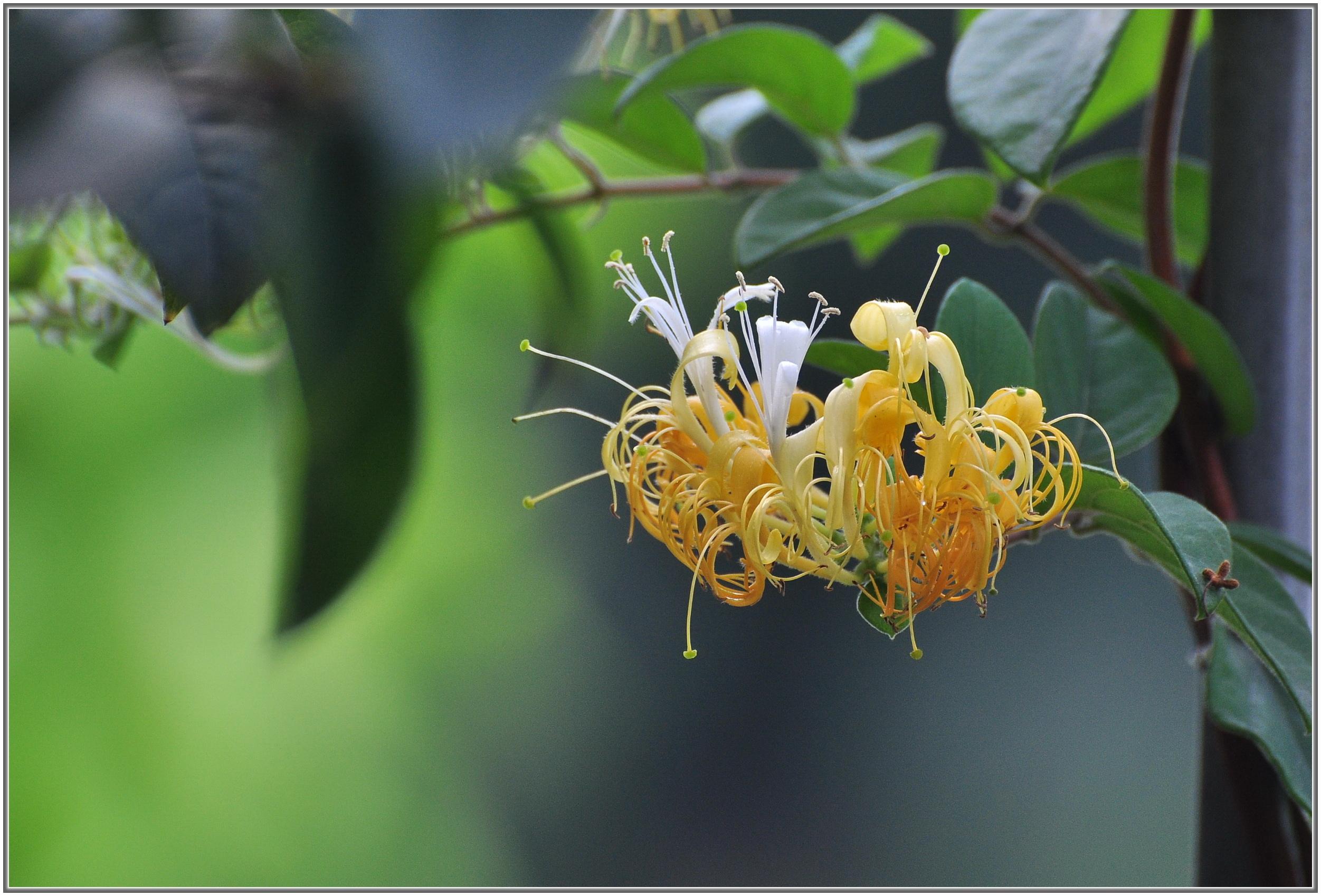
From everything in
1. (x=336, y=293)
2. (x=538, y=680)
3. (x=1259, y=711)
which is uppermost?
(x=336, y=293)

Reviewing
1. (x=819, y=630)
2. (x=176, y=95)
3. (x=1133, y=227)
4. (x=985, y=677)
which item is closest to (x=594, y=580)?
(x=819, y=630)

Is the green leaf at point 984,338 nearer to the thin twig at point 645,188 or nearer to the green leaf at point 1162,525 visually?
the green leaf at point 1162,525

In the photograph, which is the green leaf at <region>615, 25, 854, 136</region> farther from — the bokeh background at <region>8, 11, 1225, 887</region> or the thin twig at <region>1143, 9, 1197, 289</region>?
the bokeh background at <region>8, 11, 1225, 887</region>

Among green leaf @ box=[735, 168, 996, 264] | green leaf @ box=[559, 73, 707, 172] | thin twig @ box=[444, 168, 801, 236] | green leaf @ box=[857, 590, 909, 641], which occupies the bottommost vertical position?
green leaf @ box=[857, 590, 909, 641]

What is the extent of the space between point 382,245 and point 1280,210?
24 cm

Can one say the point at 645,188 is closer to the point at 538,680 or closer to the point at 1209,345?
the point at 1209,345

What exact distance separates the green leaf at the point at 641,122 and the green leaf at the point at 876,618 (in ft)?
0.66

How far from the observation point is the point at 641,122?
357 millimetres

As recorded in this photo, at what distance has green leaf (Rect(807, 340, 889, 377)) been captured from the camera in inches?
8.9

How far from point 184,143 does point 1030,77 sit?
220 millimetres

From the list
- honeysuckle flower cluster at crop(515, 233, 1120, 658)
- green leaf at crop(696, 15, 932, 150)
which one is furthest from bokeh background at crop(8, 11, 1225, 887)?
honeysuckle flower cluster at crop(515, 233, 1120, 658)

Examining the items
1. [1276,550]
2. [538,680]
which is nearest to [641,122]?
[1276,550]

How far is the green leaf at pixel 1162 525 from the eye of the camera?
182mm

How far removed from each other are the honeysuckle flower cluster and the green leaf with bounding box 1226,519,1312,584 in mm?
71
